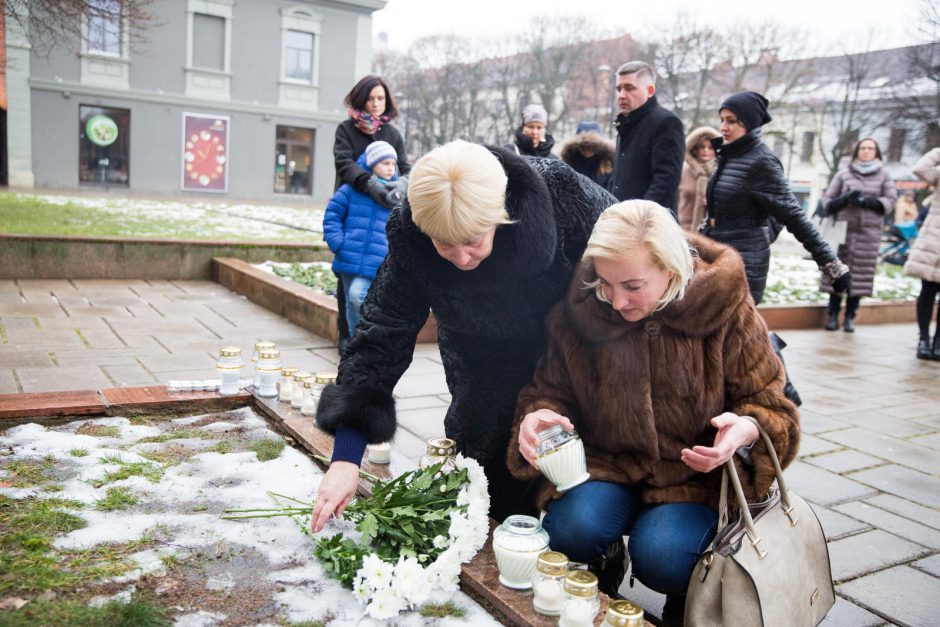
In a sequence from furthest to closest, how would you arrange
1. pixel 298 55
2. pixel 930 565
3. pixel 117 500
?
1. pixel 298 55
2. pixel 930 565
3. pixel 117 500

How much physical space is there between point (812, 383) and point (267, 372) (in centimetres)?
402

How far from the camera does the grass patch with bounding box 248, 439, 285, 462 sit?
339 cm

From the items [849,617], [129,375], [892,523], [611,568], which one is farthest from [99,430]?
[892,523]

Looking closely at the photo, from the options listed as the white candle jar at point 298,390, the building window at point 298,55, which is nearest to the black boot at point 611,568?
the white candle jar at point 298,390

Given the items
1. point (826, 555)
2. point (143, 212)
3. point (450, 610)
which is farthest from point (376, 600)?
point (143, 212)

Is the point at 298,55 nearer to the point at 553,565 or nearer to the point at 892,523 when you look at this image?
the point at 892,523

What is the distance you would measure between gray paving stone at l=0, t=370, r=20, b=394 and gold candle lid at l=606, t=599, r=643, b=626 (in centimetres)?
347

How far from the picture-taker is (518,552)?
229 cm

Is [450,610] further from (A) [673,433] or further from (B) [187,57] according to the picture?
(B) [187,57]

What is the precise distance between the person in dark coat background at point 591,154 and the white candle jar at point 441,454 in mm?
3295

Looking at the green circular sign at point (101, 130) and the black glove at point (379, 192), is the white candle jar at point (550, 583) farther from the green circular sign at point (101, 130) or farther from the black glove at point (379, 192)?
the green circular sign at point (101, 130)

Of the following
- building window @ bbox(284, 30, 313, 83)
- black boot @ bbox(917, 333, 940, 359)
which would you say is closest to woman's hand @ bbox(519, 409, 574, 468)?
black boot @ bbox(917, 333, 940, 359)

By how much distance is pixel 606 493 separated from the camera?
7.91ft

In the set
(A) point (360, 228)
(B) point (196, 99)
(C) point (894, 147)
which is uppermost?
(C) point (894, 147)
